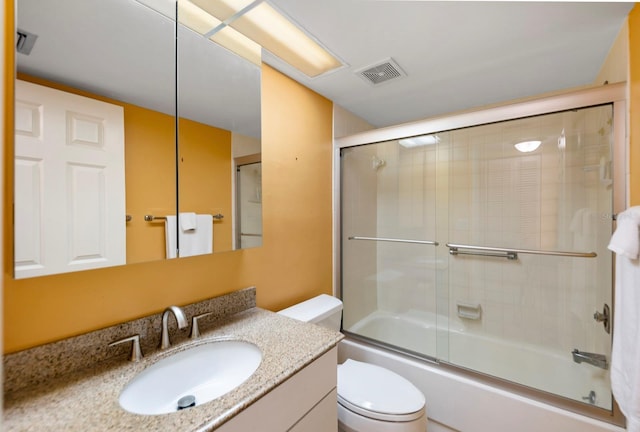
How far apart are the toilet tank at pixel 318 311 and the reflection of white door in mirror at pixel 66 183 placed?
955mm

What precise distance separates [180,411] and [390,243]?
77.6 inches

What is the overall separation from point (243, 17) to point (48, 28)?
2.32 feet

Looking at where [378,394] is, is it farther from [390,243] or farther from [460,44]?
[460,44]

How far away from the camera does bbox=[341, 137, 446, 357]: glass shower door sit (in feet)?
7.37

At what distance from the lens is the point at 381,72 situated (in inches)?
66.5

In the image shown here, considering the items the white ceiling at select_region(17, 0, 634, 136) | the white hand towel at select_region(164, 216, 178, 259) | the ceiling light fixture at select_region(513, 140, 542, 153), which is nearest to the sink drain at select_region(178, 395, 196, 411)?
the white hand towel at select_region(164, 216, 178, 259)

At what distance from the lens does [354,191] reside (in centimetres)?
236

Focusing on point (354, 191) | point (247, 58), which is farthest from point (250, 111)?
point (354, 191)

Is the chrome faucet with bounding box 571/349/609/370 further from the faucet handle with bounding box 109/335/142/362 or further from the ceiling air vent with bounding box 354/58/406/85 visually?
the faucet handle with bounding box 109/335/142/362

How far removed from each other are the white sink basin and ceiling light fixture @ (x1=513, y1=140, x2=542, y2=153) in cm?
203

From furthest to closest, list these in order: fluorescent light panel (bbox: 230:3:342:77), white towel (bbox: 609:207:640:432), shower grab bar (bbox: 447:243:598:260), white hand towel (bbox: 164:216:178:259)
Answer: shower grab bar (bbox: 447:243:598:260), fluorescent light panel (bbox: 230:3:342:77), white hand towel (bbox: 164:216:178:259), white towel (bbox: 609:207:640:432)

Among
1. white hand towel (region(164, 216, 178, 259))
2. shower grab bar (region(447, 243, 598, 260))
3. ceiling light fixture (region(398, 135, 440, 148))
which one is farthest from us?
ceiling light fixture (region(398, 135, 440, 148))

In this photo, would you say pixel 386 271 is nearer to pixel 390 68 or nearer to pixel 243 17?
pixel 390 68

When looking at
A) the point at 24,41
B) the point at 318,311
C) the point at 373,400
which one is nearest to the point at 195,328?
the point at 318,311
